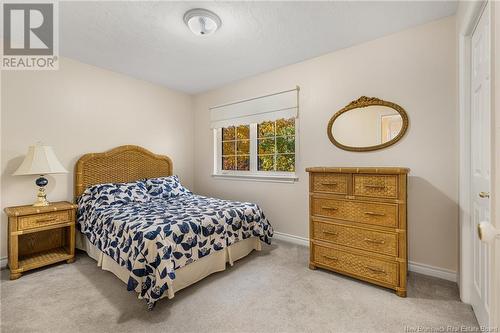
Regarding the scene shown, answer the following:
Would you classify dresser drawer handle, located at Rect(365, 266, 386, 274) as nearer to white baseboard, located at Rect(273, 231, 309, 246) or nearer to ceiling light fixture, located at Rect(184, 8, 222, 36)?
white baseboard, located at Rect(273, 231, 309, 246)

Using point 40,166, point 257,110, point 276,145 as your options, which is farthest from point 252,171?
point 40,166

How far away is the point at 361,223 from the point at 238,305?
126 cm

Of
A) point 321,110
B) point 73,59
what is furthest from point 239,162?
point 73,59

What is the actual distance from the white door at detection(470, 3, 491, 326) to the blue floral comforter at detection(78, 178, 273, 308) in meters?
1.86

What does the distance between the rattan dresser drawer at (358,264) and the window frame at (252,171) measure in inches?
43.2

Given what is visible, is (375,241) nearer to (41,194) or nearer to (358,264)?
(358,264)

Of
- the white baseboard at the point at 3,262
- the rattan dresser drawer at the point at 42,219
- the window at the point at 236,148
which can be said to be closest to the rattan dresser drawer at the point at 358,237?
the window at the point at 236,148

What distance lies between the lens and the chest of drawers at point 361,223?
1.99m

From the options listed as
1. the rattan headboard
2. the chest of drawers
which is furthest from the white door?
the rattan headboard

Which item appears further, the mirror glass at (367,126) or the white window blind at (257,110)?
the white window blind at (257,110)

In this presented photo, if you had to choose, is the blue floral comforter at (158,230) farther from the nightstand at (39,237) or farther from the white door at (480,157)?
the white door at (480,157)

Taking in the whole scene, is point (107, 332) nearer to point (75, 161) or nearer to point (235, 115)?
point (75, 161)

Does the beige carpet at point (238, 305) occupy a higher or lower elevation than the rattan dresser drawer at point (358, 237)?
lower

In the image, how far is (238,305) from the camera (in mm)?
1884
